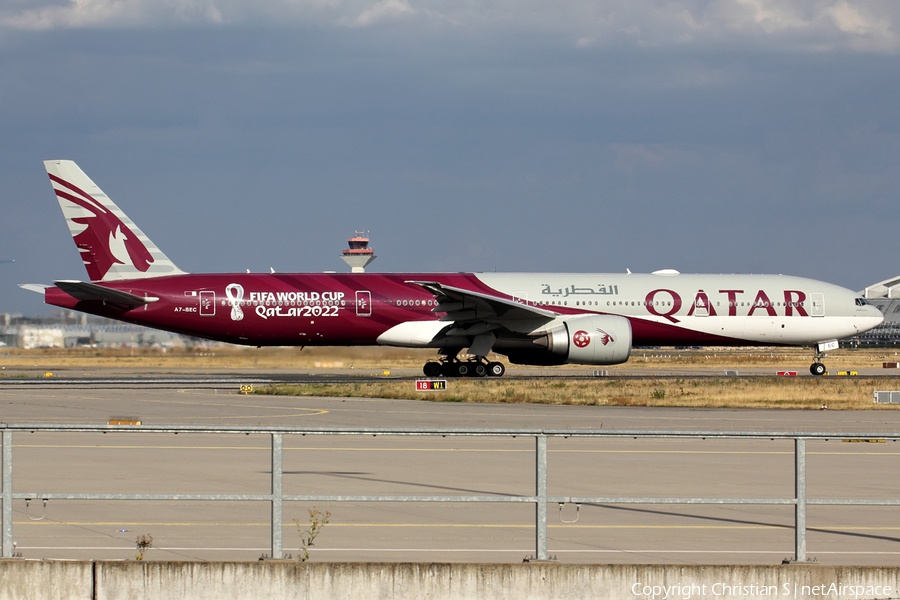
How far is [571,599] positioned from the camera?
7414mm

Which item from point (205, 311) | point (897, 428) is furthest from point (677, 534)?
point (205, 311)

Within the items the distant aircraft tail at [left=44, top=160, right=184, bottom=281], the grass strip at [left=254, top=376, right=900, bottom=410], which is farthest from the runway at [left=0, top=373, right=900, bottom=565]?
the distant aircraft tail at [left=44, top=160, right=184, bottom=281]

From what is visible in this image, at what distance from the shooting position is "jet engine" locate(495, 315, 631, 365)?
33062 mm

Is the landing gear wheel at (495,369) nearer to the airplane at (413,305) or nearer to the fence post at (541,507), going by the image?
the airplane at (413,305)

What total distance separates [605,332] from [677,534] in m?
24.5

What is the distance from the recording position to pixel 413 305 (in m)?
35.6

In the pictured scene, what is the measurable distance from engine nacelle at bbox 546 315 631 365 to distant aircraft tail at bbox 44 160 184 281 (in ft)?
46.7

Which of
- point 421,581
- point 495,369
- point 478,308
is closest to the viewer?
point 421,581

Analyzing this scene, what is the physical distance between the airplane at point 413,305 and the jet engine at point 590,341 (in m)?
0.08

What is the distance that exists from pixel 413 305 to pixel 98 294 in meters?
10.8

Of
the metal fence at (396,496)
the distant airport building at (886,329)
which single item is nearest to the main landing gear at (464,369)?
the metal fence at (396,496)

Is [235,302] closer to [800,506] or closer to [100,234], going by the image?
[100,234]

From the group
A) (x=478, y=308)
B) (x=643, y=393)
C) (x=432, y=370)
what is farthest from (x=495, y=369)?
(x=643, y=393)

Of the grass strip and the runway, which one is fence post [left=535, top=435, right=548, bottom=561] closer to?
the runway
